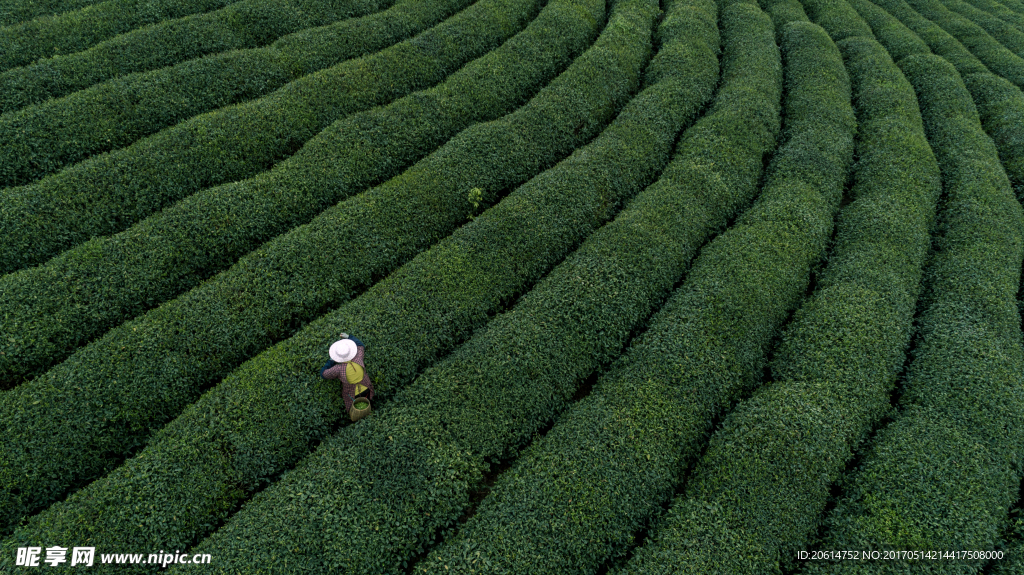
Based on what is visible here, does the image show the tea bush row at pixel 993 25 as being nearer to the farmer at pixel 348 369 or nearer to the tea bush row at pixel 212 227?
the tea bush row at pixel 212 227

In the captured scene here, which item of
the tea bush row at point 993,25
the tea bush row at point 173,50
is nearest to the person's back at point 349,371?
the tea bush row at point 173,50

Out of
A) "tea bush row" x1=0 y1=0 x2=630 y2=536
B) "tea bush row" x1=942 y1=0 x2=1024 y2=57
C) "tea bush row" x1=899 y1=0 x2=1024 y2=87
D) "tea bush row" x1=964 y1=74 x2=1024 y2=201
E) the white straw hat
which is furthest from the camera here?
"tea bush row" x1=942 y1=0 x2=1024 y2=57

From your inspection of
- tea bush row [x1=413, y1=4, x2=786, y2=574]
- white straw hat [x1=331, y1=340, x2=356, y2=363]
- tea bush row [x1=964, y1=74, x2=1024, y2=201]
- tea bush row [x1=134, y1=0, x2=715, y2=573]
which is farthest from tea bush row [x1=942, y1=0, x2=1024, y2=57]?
white straw hat [x1=331, y1=340, x2=356, y2=363]

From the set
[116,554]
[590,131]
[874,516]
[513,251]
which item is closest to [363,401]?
[116,554]

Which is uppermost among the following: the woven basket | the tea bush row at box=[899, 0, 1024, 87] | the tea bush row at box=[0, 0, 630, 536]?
the tea bush row at box=[899, 0, 1024, 87]

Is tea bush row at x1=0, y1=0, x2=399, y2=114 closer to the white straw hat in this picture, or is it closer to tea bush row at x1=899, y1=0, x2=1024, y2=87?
the white straw hat

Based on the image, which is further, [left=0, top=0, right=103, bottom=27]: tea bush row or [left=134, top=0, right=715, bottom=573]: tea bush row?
[left=0, top=0, right=103, bottom=27]: tea bush row
